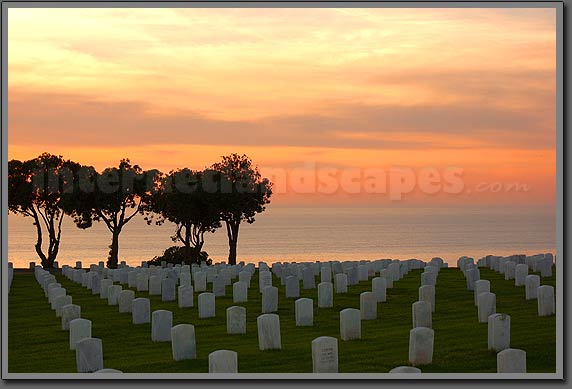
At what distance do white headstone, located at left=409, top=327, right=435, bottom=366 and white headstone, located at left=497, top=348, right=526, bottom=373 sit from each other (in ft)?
7.76

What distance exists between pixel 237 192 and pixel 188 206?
11.3ft

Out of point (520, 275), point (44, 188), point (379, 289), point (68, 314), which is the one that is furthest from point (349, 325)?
point (44, 188)

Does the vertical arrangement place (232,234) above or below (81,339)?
above

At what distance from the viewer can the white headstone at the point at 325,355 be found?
52.0 ft

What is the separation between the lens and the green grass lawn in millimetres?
17922

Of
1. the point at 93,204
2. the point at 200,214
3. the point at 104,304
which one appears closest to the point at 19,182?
the point at 93,204

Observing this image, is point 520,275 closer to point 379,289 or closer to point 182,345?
point 379,289

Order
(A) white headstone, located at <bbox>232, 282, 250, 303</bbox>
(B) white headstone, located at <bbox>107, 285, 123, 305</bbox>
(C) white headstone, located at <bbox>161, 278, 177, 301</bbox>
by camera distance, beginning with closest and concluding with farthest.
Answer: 1. (A) white headstone, located at <bbox>232, 282, 250, 303</bbox>
2. (B) white headstone, located at <bbox>107, 285, 123, 305</bbox>
3. (C) white headstone, located at <bbox>161, 278, 177, 301</bbox>

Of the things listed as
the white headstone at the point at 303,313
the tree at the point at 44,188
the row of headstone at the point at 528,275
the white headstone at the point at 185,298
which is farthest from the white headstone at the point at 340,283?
the tree at the point at 44,188

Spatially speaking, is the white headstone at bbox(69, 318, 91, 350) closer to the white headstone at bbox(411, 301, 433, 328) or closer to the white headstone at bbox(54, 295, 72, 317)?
the white headstone at bbox(411, 301, 433, 328)

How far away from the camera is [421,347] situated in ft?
56.6

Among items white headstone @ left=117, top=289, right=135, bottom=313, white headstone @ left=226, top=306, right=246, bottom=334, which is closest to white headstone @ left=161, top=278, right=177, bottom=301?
white headstone @ left=117, top=289, right=135, bottom=313

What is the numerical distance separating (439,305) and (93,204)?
3542 centimetres

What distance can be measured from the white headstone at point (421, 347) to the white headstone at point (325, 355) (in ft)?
6.24
